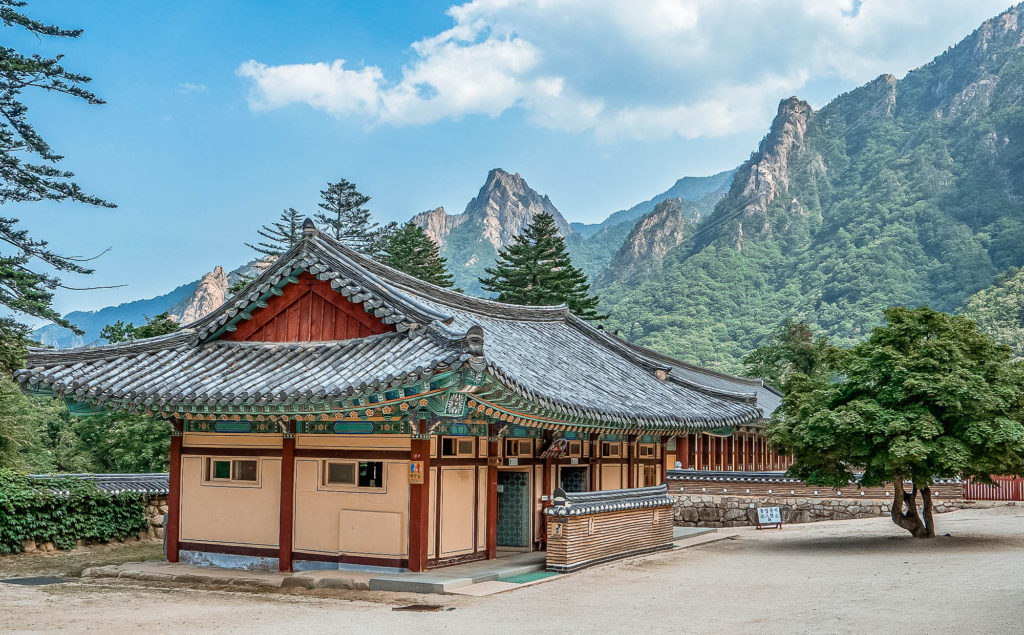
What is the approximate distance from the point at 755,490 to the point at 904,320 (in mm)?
10043

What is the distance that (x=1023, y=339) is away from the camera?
70.4m

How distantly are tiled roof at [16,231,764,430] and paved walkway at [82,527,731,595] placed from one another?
2.86 m

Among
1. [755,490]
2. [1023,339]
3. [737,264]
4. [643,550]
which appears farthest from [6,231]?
[737,264]

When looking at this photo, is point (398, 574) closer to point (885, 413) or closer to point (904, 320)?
point (885, 413)

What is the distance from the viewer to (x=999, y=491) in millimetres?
27188

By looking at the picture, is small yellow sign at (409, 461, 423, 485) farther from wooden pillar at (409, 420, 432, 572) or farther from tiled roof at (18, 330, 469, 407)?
tiled roof at (18, 330, 469, 407)

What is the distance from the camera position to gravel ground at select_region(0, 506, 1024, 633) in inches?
435

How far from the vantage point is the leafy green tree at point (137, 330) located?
104ft

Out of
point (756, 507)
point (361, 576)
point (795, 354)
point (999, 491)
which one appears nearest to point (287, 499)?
point (361, 576)

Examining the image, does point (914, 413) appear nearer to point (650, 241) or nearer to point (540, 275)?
point (540, 275)

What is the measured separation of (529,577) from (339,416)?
4158 millimetres

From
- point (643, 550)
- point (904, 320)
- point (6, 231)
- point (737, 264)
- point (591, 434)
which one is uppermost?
point (737, 264)

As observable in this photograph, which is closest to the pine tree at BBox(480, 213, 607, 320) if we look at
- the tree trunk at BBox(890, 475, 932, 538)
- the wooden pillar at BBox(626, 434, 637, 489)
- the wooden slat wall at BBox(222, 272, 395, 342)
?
the wooden pillar at BBox(626, 434, 637, 489)

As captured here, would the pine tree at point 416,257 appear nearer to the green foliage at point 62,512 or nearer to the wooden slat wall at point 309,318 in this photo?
the green foliage at point 62,512
